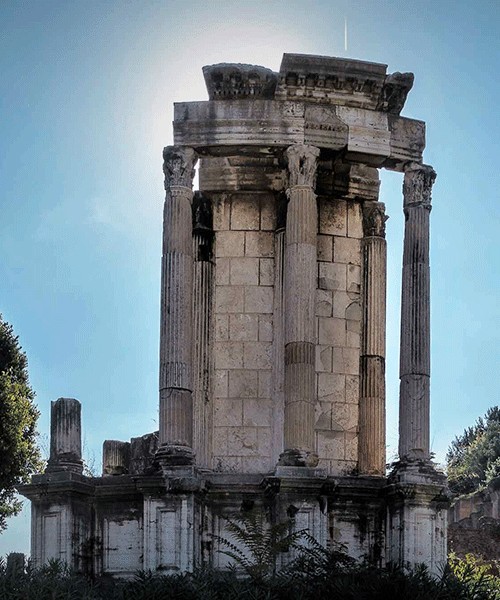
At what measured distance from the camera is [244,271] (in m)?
24.5

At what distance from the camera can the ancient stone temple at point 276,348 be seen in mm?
22547

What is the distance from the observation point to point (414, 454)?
22922 mm

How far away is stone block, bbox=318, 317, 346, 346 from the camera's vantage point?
80.2ft

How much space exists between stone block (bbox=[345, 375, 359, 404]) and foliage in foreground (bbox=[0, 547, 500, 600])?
488cm

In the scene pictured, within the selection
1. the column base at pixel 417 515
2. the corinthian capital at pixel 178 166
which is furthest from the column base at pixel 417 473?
the corinthian capital at pixel 178 166

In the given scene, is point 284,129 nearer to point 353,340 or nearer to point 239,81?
point 239,81

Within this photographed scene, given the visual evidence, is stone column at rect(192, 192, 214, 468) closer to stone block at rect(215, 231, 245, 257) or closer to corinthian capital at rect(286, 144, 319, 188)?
stone block at rect(215, 231, 245, 257)

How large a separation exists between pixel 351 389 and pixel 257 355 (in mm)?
1769

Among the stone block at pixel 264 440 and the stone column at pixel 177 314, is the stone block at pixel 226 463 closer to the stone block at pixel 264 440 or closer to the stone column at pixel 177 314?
the stone block at pixel 264 440

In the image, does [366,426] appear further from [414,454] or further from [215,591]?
[215,591]

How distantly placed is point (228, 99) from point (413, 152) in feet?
10.7

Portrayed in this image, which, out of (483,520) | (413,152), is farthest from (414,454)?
(483,520)

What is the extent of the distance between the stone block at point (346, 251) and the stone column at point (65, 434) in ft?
17.1

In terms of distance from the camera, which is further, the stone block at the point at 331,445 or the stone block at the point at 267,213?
the stone block at the point at 267,213
